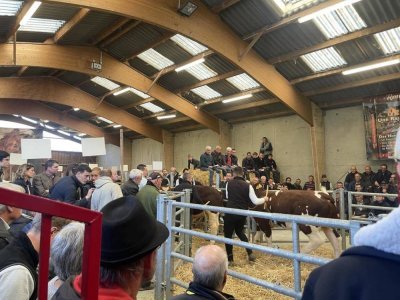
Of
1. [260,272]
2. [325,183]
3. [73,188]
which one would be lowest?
[260,272]

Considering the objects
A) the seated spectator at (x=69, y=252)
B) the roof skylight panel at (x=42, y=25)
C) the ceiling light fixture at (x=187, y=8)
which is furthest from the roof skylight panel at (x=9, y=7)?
the seated spectator at (x=69, y=252)

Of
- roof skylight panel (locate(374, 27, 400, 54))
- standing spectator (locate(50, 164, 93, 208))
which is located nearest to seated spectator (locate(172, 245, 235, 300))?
standing spectator (locate(50, 164, 93, 208))

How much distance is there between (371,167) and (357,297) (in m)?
14.0

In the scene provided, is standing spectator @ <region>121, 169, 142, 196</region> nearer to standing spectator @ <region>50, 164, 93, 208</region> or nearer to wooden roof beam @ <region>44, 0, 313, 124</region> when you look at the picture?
standing spectator @ <region>50, 164, 93, 208</region>

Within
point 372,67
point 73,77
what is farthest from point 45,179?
point 73,77

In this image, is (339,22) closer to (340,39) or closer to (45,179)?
(340,39)

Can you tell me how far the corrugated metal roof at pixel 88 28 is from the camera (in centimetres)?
1156

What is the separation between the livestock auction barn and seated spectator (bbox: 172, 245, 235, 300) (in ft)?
8.68

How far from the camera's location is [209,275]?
234cm

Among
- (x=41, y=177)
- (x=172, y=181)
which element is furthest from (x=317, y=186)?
(x=41, y=177)

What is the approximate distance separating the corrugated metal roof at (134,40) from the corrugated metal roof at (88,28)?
0.79 meters

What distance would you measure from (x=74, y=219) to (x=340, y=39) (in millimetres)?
10903

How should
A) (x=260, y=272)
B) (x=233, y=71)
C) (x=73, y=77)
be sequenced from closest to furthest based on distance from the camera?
(x=260, y=272), (x=233, y=71), (x=73, y=77)

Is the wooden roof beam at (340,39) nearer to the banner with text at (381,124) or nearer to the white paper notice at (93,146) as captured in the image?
the banner with text at (381,124)
